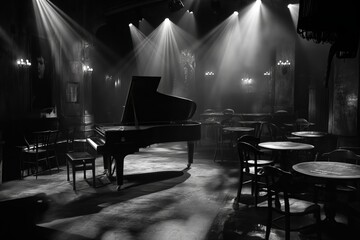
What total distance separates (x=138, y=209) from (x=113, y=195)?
818 mm

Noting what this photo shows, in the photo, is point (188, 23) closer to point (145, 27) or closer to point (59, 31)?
point (145, 27)

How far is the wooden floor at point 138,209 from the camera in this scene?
331 cm

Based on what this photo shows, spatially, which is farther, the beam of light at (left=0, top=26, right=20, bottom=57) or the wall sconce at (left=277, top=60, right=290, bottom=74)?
the wall sconce at (left=277, top=60, right=290, bottom=74)

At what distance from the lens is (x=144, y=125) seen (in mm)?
5879

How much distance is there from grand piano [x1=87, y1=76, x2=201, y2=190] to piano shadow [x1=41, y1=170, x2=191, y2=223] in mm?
298

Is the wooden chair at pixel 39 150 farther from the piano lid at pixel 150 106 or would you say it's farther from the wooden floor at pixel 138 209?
the piano lid at pixel 150 106

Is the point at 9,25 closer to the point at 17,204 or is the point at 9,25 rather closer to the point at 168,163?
the point at 17,204

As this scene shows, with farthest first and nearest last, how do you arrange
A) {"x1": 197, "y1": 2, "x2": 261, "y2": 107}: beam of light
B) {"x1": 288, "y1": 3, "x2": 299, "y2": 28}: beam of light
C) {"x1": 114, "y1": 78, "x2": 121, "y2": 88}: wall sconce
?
{"x1": 114, "y1": 78, "x2": 121, "y2": 88}: wall sconce → {"x1": 197, "y1": 2, "x2": 261, "y2": 107}: beam of light → {"x1": 288, "y1": 3, "x2": 299, "y2": 28}: beam of light

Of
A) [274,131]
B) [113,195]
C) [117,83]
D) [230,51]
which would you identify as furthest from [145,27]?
[113,195]

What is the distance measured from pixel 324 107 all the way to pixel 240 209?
6.69 m

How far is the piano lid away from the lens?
550 cm

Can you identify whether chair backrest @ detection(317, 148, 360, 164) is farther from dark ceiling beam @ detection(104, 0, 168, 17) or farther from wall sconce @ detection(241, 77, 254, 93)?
wall sconce @ detection(241, 77, 254, 93)

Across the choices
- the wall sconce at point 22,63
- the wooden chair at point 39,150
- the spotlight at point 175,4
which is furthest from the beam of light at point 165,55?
the wooden chair at point 39,150

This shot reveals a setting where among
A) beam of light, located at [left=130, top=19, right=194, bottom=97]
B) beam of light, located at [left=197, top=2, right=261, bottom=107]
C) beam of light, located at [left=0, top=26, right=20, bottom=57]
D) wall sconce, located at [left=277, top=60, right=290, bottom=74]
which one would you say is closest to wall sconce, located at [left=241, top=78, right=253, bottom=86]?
beam of light, located at [left=197, top=2, right=261, bottom=107]
